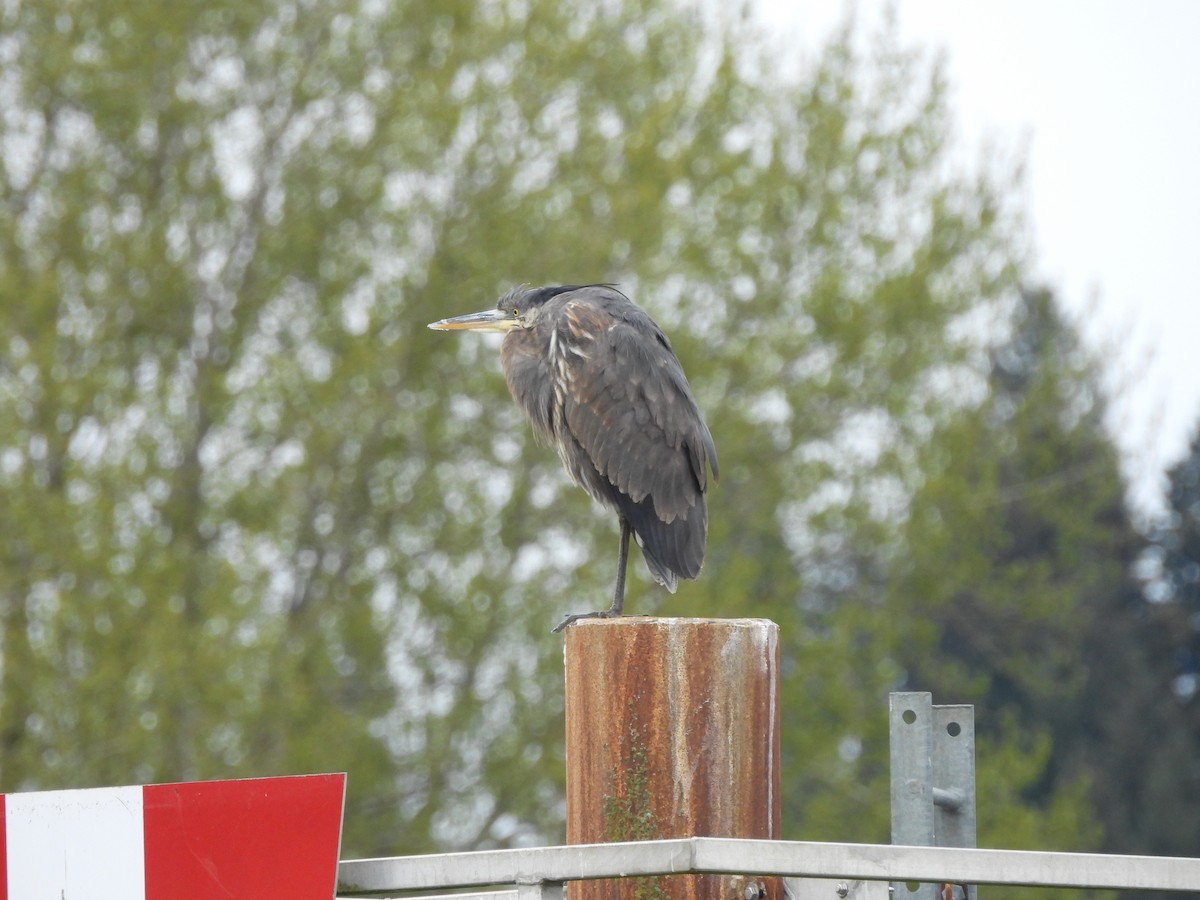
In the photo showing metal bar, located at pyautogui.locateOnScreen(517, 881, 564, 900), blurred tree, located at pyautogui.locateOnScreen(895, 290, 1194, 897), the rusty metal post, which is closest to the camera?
metal bar, located at pyautogui.locateOnScreen(517, 881, 564, 900)

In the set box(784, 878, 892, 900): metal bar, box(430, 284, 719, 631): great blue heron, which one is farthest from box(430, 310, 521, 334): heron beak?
box(784, 878, 892, 900): metal bar

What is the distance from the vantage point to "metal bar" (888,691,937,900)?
2605 mm

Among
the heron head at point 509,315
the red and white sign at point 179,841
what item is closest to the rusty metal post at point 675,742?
the red and white sign at point 179,841

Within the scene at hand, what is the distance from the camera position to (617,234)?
12.1m

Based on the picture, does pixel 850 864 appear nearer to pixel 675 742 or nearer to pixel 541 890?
pixel 541 890

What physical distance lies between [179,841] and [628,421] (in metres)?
3.17

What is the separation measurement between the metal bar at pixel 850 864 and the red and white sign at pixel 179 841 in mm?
256

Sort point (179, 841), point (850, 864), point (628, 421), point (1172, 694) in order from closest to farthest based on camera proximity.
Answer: point (850, 864)
point (179, 841)
point (628, 421)
point (1172, 694)

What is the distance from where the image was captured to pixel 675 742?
2580 millimetres

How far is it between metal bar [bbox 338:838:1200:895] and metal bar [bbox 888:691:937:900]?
67cm

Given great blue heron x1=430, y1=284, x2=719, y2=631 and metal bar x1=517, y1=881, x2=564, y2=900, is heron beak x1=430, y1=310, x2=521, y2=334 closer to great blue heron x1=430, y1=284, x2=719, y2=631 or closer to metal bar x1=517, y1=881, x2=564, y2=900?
great blue heron x1=430, y1=284, x2=719, y2=631

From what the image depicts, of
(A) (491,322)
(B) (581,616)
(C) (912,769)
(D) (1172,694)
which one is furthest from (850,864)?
(D) (1172,694)

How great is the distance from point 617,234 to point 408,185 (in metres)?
1.68

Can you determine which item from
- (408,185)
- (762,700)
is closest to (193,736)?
(408,185)
